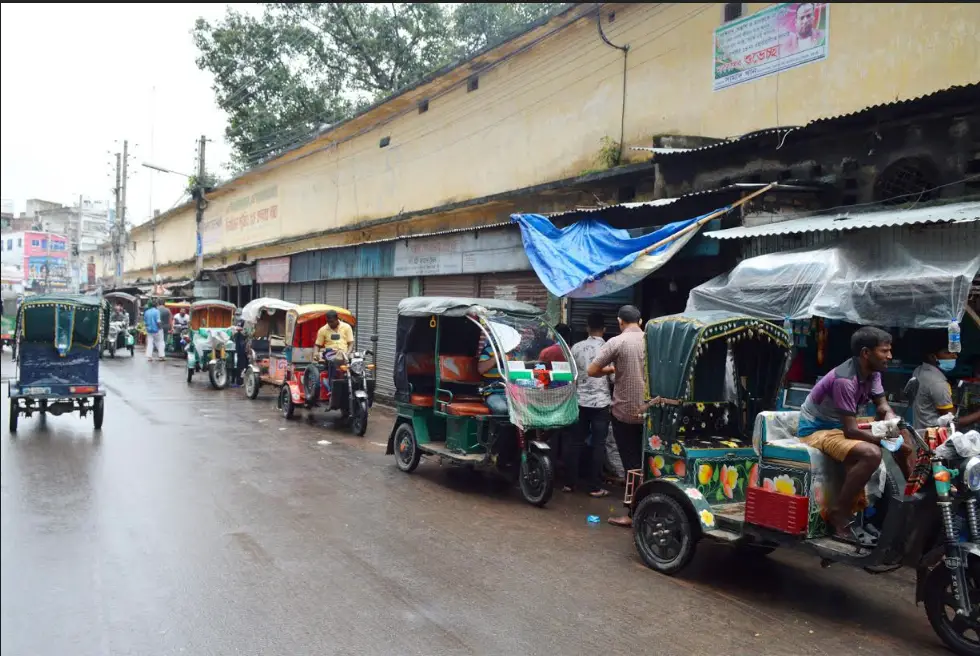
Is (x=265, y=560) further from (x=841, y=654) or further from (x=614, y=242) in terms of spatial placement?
(x=614, y=242)

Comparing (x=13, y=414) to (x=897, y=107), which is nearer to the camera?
(x=897, y=107)

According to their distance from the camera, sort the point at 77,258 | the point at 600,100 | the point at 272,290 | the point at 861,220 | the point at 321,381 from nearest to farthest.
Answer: the point at 861,220, the point at 321,381, the point at 600,100, the point at 272,290, the point at 77,258

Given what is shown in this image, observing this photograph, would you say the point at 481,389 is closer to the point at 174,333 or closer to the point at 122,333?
the point at 174,333

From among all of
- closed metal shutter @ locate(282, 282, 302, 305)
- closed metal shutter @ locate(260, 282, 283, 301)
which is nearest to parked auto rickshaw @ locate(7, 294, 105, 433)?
closed metal shutter @ locate(282, 282, 302, 305)

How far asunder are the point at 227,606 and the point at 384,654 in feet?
4.14

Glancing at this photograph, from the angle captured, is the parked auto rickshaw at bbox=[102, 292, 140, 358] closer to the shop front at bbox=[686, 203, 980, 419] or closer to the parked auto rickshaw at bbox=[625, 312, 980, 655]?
the shop front at bbox=[686, 203, 980, 419]

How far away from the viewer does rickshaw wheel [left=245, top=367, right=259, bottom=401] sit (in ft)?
55.1

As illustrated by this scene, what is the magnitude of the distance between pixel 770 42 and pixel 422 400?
6.81m

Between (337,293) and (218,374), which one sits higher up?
(337,293)

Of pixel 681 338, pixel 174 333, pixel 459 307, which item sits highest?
pixel 459 307

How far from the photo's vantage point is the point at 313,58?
32375 millimetres

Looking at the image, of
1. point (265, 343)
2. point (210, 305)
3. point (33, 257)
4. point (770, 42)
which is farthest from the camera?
point (33, 257)

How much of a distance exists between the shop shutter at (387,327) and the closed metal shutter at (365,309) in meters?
0.30

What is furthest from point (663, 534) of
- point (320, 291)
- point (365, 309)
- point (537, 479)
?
point (320, 291)
